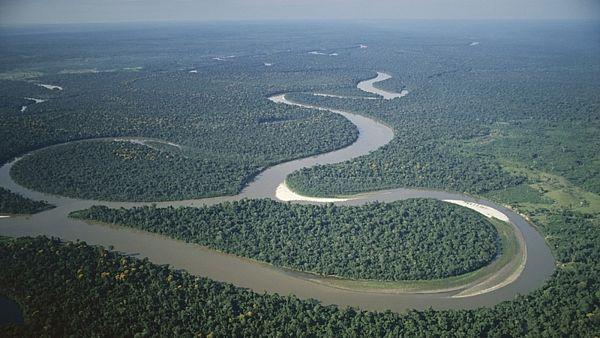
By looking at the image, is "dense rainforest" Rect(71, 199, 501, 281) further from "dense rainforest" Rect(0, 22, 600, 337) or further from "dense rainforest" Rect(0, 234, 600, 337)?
"dense rainforest" Rect(0, 22, 600, 337)

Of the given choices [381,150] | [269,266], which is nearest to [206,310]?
[269,266]

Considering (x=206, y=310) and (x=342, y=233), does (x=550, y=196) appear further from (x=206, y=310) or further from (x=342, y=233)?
(x=206, y=310)

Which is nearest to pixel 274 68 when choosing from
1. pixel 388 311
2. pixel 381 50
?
pixel 381 50

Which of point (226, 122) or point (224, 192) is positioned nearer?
point (224, 192)

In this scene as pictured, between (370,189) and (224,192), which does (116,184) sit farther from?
(370,189)

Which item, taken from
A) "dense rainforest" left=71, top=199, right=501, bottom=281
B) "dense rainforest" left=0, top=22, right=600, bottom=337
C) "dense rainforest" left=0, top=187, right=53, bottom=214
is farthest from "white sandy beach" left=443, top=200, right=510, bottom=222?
"dense rainforest" left=0, top=187, right=53, bottom=214

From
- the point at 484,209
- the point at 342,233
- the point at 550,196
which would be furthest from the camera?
the point at 550,196
